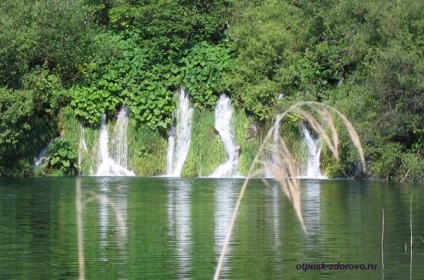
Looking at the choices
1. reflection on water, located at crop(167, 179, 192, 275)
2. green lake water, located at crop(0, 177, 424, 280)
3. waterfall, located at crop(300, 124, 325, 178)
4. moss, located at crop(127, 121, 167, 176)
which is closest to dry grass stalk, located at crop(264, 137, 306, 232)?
green lake water, located at crop(0, 177, 424, 280)

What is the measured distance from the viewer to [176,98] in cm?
4719

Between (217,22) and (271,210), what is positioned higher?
(217,22)

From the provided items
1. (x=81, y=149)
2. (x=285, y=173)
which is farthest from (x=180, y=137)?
(x=285, y=173)

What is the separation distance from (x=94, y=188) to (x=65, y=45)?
508 inches

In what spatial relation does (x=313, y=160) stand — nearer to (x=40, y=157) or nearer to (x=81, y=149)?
(x=81, y=149)

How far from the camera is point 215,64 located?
1845 inches

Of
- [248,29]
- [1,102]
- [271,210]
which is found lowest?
[271,210]

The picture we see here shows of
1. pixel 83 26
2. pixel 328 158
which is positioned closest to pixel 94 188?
pixel 328 158

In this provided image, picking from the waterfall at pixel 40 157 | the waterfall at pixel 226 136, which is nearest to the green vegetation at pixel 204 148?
the waterfall at pixel 226 136

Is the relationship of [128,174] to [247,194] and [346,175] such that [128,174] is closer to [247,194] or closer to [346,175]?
[346,175]

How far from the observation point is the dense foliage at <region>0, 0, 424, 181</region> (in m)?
40.1

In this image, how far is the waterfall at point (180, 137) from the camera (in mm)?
45781

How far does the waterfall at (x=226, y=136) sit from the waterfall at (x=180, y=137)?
133 centimetres

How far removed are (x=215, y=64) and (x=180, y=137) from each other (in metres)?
3.59
